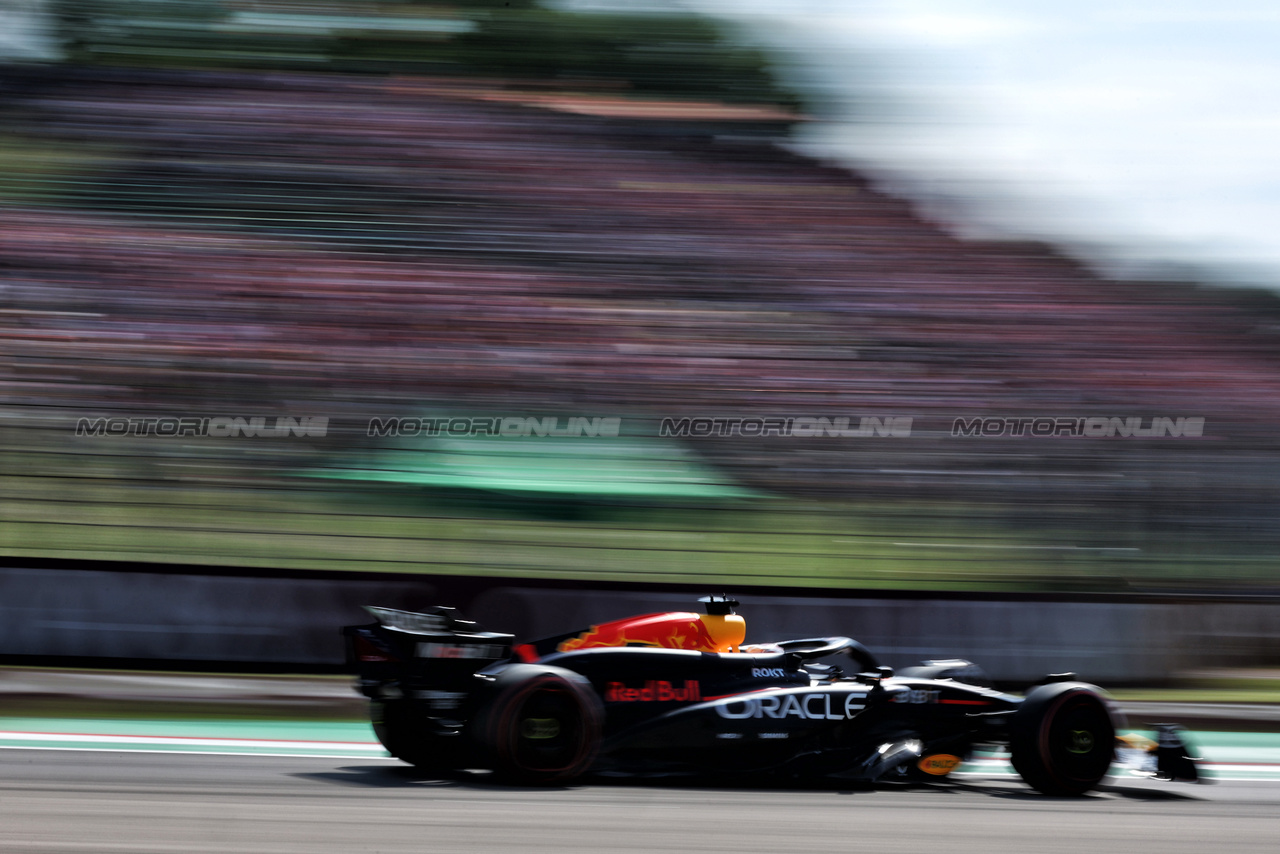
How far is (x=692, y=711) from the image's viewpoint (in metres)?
4.54

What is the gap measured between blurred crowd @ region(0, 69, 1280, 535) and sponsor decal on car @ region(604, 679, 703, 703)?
5084 mm

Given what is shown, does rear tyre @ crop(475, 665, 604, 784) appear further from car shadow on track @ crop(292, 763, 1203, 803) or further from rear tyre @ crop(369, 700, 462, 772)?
rear tyre @ crop(369, 700, 462, 772)

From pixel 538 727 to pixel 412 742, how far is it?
0.61 metres

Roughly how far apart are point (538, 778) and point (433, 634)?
25.9 inches

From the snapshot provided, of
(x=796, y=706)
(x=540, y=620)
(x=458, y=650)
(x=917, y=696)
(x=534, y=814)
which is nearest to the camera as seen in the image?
(x=534, y=814)

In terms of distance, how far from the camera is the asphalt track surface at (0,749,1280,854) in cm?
348

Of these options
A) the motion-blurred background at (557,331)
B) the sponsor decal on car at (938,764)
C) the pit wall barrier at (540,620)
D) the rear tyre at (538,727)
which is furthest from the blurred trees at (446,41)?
the rear tyre at (538,727)

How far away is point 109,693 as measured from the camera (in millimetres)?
6406

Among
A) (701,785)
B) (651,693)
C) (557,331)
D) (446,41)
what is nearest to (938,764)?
(701,785)

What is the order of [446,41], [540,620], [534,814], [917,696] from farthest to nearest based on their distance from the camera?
[446,41], [540,620], [917,696], [534,814]

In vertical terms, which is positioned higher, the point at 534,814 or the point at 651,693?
the point at 651,693

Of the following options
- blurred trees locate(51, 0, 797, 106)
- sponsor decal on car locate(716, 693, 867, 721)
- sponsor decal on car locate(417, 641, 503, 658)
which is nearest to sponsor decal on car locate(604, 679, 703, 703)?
sponsor decal on car locate(716, 693, 867, 721)

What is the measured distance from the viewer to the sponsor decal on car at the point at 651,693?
4.55 metres

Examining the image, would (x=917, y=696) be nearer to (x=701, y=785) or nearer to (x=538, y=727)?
(x=701, y=785)
